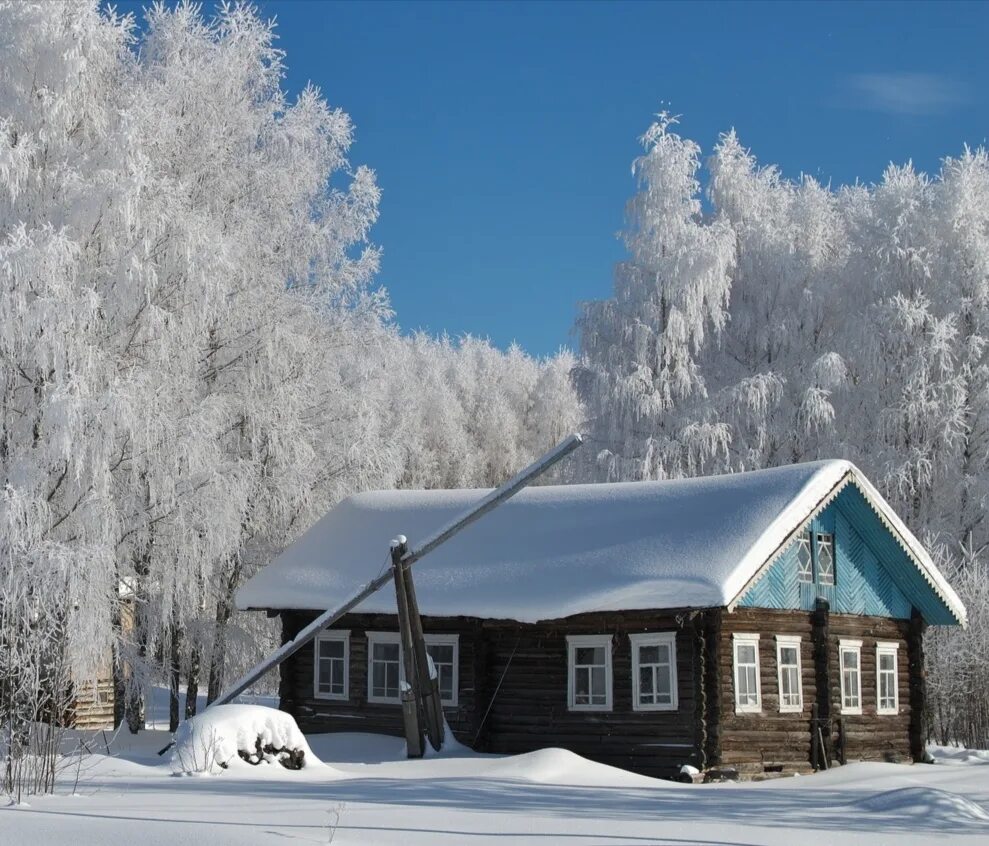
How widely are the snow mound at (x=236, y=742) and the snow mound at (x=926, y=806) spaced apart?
25.1ft

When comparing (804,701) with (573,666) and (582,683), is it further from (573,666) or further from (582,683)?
(573,666)

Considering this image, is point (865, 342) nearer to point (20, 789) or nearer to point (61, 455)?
point (61, 455)

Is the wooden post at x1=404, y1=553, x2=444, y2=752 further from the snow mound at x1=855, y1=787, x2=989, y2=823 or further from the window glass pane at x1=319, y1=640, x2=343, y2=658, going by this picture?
the snow mound at x1=855, y1=787, x2=989, y2=823

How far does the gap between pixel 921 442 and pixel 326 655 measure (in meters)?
15.8

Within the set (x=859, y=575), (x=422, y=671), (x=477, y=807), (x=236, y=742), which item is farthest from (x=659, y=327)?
Result: (x=477, y=807)

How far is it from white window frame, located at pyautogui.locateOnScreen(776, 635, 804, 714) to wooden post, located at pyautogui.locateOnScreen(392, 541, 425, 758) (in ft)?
20.5

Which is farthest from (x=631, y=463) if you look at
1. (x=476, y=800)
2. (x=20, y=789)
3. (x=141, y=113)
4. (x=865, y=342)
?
(x=20, y=789)

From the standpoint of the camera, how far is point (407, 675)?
2117 cm

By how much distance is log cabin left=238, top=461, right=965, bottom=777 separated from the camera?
21547mm

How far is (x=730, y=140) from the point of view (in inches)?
1544

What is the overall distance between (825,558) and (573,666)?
5.20 m

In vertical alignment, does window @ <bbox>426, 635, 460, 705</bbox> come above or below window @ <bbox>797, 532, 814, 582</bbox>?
below

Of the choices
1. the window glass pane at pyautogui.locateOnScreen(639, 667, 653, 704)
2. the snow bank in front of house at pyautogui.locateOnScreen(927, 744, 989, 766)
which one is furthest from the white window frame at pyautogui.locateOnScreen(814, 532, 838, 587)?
the snow bank in front of house at pyautogui.locateOnScreen(927, 744, 989, 766)

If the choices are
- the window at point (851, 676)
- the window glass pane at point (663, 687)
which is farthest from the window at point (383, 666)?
the window at point (851, 676)
